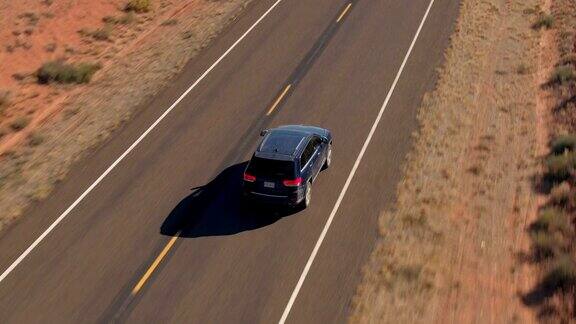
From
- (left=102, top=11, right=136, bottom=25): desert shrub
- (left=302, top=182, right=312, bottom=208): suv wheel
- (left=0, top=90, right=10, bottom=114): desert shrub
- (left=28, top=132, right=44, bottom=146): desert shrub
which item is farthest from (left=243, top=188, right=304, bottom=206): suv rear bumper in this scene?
(left=102, top=11, right=136, bottom=25): desert shrub

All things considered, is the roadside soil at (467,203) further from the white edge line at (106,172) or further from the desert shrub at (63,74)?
the desert shrub at (63,74)

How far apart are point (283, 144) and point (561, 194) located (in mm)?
8407

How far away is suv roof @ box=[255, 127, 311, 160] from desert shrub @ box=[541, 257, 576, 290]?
7.23 metres

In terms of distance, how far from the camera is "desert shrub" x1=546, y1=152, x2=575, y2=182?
20203 millimetres

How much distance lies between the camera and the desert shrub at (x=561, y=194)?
62.5 ft

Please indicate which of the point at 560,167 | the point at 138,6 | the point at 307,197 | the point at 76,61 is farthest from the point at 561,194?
the point at 138,6

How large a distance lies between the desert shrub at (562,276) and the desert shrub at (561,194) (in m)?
3.25

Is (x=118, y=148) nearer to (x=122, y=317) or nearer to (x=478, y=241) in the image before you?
(x=122, y=317)

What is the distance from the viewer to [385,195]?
64.4ft

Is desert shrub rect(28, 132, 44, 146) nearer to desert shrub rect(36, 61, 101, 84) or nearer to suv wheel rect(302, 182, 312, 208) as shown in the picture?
desert shrub rect(36, 61, 101, 84)

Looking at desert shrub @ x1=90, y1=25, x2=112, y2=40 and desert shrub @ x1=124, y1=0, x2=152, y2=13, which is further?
desert shrub @ x1=124, y1=0, x2=152, y2=13

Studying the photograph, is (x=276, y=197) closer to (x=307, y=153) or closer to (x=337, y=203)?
(x=307, y=153)

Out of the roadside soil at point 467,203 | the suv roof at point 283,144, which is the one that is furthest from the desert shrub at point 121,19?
the suv roof at point 283,144

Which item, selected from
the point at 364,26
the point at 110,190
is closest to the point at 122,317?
the point at 110,190
